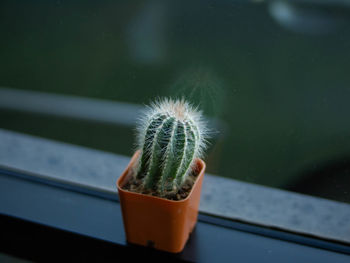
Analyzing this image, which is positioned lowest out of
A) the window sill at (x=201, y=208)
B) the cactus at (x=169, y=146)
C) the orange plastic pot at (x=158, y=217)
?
the window sill at (x=201, y=208)

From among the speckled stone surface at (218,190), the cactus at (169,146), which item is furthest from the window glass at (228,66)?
the cactus at (169,146)

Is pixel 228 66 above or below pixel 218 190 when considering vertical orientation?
above

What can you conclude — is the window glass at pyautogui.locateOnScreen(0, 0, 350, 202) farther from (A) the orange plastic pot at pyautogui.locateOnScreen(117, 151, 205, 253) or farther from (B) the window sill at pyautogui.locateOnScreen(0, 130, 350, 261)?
(A) the orange plastic pot at pyautogui.locateOnScreen(117, 151, 205, 253)

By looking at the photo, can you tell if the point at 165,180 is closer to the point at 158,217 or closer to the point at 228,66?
the point at 158,217

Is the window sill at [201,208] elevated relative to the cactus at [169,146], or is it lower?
lower

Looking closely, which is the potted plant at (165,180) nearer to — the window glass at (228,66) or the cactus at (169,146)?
the cactus at (169,146)

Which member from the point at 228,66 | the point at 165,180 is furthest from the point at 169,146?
the point at 228,66

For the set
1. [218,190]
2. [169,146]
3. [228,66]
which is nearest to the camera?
[169,146]
